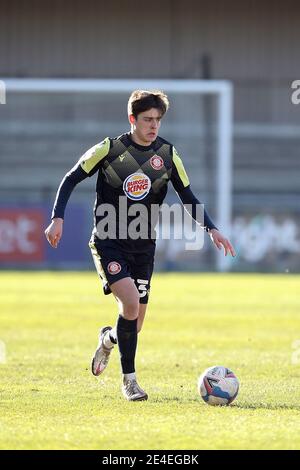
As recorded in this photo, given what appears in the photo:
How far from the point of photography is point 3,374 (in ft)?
29.8

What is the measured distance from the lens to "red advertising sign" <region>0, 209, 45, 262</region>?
28.5 metres

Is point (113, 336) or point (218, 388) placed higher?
point (113, 336)

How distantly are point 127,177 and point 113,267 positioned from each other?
0.68 meters

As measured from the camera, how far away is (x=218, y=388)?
7301 mm

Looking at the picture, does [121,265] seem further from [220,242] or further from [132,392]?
[132,392]

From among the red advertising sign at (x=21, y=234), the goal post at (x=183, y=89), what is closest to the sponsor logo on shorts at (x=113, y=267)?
the red advertising sign at (x=21, y=234)

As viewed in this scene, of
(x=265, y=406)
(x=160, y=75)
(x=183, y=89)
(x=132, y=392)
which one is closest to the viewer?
(x=265, y=406)

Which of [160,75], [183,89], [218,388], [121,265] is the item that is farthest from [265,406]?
[160,75]

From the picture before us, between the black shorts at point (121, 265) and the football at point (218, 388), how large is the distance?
0.92m

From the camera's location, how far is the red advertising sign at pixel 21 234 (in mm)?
28469

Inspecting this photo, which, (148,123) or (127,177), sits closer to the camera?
(148,123)

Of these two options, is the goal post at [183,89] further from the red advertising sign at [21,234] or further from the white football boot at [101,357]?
the white football boot at [101,357]

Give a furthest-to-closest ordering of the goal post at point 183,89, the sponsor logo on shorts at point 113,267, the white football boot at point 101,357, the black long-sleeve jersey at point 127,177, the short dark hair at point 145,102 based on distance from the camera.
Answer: the goal post at point 183,89 → the white football boot at point 101,357 → the black long-sleeve jersey at point 127,177 → the sponsor logo on shorts at point 113,267 → the short dark hair at point 145,102

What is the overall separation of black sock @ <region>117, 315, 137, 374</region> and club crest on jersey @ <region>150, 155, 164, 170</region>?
1.15 metres
